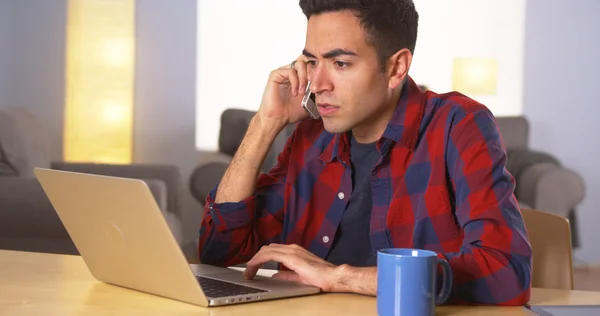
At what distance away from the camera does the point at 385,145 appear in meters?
1.61

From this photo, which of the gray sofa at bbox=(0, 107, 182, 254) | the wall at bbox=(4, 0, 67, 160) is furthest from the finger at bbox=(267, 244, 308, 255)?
the wall at bbox=(4, 0, 67, 160)

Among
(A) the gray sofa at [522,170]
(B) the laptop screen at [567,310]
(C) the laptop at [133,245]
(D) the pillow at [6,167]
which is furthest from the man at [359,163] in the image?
(D) the pillow at [6,167]

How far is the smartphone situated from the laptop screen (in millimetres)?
731

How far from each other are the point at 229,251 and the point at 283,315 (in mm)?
632

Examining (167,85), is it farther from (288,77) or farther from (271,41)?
(288,77)

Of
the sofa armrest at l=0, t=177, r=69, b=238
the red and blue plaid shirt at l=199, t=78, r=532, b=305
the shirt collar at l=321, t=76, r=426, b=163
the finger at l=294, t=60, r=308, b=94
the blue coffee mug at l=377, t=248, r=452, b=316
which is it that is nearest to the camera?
the blue coffee mug at l=377, t=248, r=452, b=316

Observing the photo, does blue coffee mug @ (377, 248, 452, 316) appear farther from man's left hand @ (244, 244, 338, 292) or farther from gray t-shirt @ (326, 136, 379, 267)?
gray t-shirt @ (326, 136, 379, 267)

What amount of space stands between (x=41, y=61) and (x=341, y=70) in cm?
247

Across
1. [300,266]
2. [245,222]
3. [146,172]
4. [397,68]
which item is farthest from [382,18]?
[146,172]

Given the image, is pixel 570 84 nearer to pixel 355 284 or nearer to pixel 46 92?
pixel 46 92

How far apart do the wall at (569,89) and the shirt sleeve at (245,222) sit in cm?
224

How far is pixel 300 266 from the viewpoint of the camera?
1294 mm

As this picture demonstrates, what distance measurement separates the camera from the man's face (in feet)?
5.27

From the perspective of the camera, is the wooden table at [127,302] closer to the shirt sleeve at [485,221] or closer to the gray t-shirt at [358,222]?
the shirt sleeve at [485,221]
